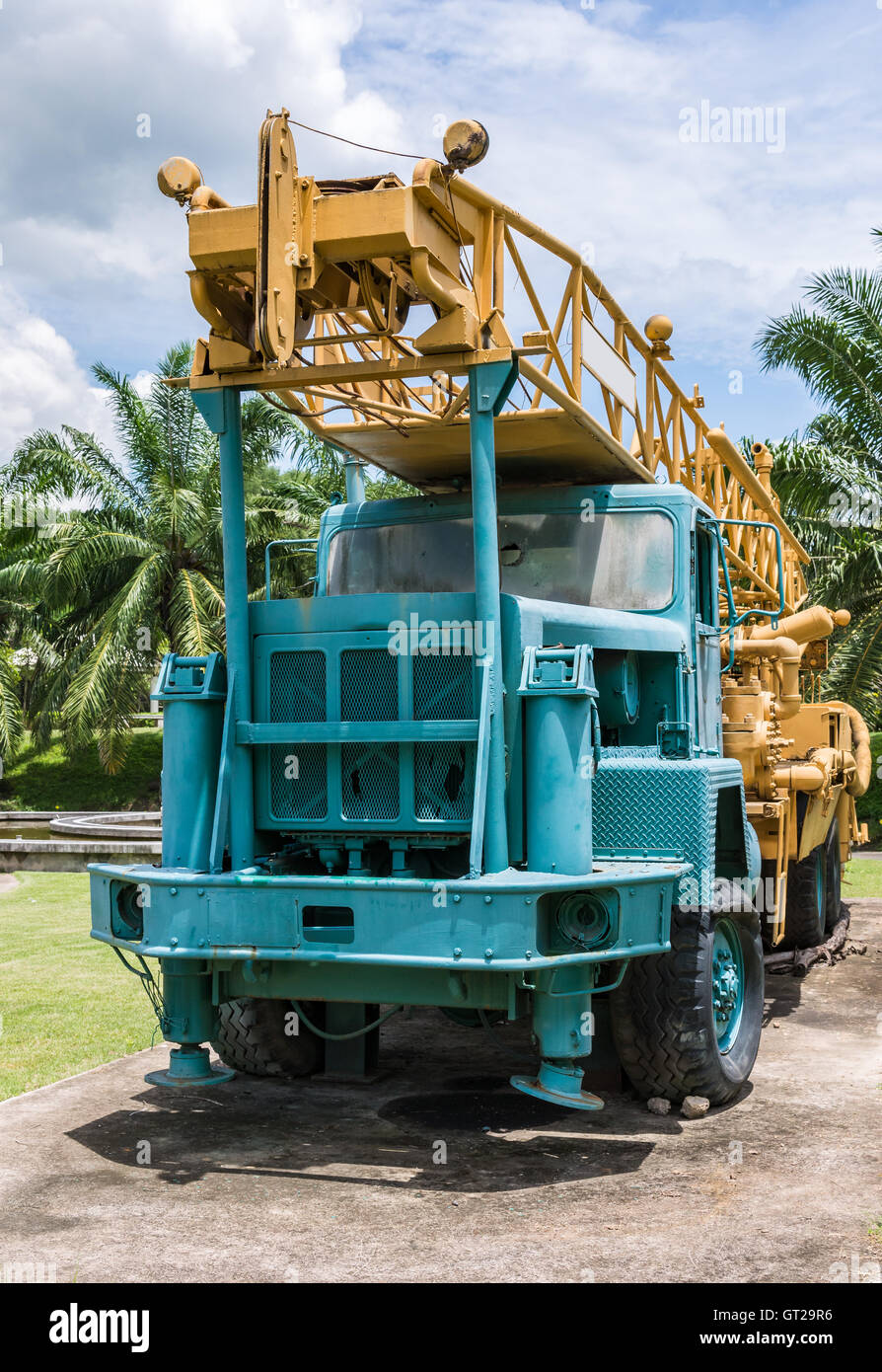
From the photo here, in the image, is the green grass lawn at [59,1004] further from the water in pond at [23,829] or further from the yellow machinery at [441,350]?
the water in pond at [23,829]

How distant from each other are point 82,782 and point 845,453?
803 inches

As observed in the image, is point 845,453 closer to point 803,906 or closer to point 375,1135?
point 803,906

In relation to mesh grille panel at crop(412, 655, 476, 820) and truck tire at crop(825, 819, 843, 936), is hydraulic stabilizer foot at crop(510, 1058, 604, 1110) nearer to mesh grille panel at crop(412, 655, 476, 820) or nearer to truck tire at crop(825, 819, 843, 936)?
mesh grille panel at crop(412, 655, 476, 820)

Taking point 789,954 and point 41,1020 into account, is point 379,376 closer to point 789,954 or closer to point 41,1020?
point 41,1020

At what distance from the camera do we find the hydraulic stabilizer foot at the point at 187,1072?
5797 millimetres

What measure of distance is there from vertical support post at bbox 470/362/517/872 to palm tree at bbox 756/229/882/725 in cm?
1503

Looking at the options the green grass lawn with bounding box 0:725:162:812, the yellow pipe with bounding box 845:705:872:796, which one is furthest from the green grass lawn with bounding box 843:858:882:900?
the green grass lawn with bounding box 0:725:162:812

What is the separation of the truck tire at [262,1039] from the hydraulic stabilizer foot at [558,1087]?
1.74 meters

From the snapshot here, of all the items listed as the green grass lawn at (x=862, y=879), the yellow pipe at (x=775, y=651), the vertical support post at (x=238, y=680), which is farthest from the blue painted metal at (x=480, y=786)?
the green grass lawn at (x=862, y=879)

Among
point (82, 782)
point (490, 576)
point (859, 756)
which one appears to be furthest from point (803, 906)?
point (82, 782)

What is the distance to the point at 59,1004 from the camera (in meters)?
8.77

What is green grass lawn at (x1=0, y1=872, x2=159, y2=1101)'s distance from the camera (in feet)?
24.1
